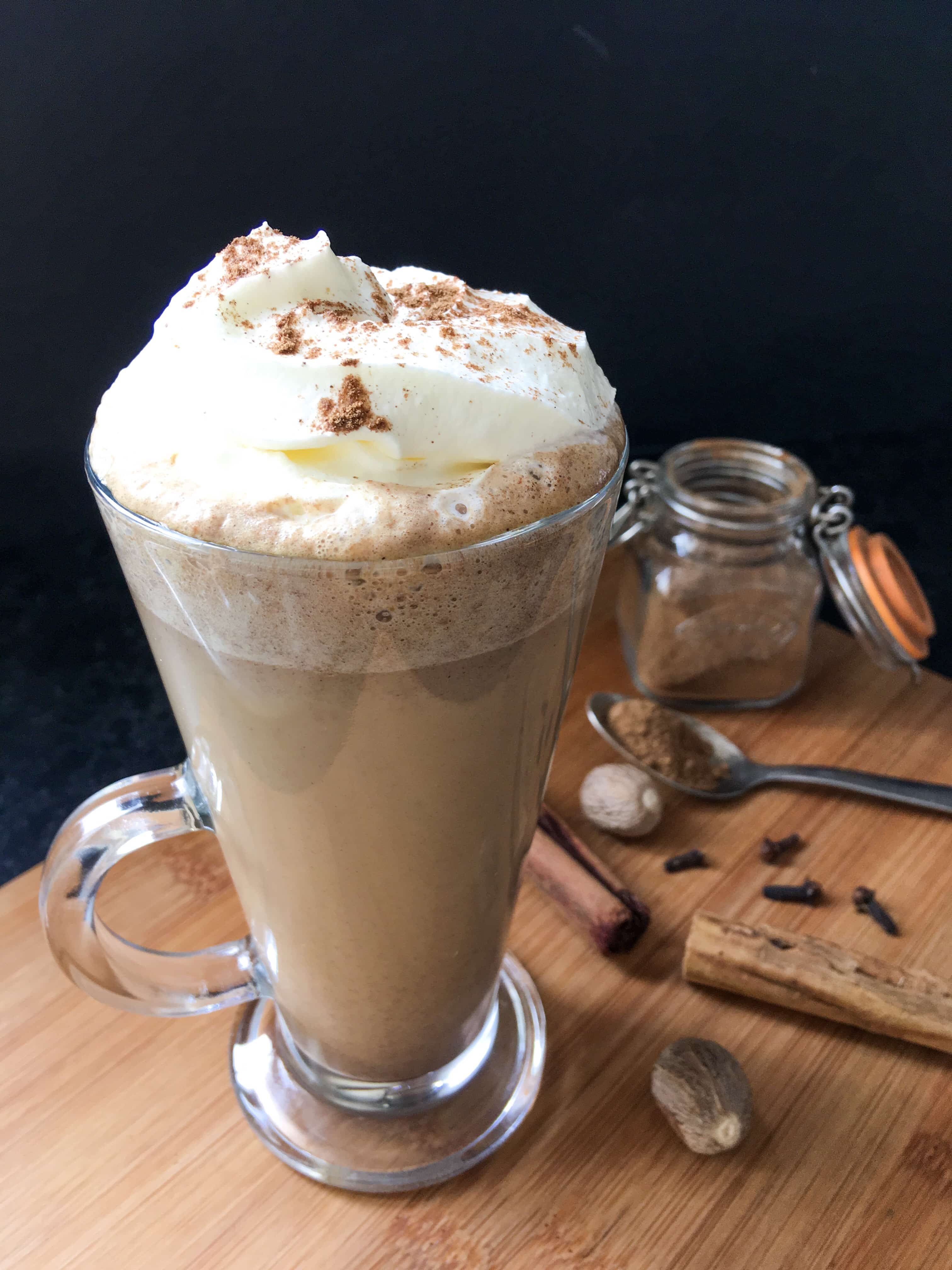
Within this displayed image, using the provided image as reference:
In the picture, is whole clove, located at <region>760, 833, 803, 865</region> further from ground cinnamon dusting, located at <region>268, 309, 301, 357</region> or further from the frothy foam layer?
ground cinnamon dusting, located at <region>268, 309, 301, 357</region>

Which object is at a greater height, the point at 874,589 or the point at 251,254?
the point at 251,254

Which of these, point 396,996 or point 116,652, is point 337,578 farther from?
point 116,652

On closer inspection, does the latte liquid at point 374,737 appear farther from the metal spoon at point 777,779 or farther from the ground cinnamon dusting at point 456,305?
the metal spoon at point 777,779

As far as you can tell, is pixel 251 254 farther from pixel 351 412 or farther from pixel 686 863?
pixel 686 863

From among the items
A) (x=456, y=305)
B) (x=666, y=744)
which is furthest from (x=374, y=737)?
(x=666, y=744)

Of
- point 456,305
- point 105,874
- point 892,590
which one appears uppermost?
point 456,305

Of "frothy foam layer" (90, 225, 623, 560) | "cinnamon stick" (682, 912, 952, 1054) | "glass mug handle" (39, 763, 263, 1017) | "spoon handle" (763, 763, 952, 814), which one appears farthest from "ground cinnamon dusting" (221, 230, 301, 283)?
"spoon handle" (763, 763, 952, 814)

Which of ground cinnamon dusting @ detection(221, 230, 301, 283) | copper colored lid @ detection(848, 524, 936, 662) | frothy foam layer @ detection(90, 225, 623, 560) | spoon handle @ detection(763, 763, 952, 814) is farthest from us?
copper colored lid @ detection(848, 524, 936, 662)
